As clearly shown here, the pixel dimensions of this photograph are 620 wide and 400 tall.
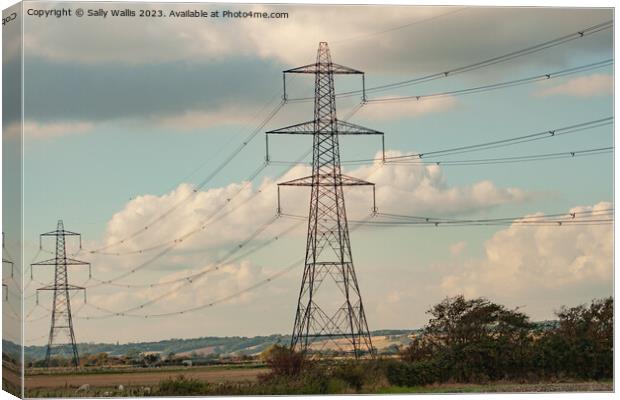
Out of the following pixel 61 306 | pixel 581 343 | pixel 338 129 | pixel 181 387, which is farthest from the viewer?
pixel 581 343

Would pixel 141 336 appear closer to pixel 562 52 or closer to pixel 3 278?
pixel 3 278

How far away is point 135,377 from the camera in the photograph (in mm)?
36531

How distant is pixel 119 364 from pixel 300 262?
498 cm

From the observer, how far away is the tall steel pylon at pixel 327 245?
36750 mm

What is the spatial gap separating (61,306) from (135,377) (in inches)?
99.9

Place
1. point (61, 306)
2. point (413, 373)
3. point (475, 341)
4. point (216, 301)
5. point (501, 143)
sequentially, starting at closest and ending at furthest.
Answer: point (61, 306)
point (216, 301)
point (501, 143)
point (413, 373)
point (475, 341)

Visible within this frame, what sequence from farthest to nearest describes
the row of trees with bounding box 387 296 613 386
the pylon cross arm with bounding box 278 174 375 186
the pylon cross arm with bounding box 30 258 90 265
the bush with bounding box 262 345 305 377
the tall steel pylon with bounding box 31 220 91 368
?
1. the row of trees with bounding box 387 296 613 386
2. the pylon cross arm with bounding box 278 174 375 186
3. the bush with bounding box 262 345 305 377
4. the tall steel pylon with bounding box 31 220 91 368
5. the pylon cross arm with bounding box 30 258 90 265

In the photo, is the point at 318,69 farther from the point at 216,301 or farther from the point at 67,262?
the point at 67,262

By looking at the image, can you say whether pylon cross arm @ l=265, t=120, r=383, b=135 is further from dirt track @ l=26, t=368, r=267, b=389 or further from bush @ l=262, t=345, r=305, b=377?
dirt track @ l=26, t=368, r=267, b=389

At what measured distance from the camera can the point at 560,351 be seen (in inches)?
1511

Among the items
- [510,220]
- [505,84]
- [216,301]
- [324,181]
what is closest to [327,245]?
[324,181]

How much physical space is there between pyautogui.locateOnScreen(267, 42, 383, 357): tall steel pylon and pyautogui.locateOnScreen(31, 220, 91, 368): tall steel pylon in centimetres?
530

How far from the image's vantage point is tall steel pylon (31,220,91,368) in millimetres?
35344

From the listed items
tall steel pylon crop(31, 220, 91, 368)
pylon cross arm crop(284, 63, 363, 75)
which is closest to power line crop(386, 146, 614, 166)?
pylon cross arm crop(284, 63, 363, 75)
